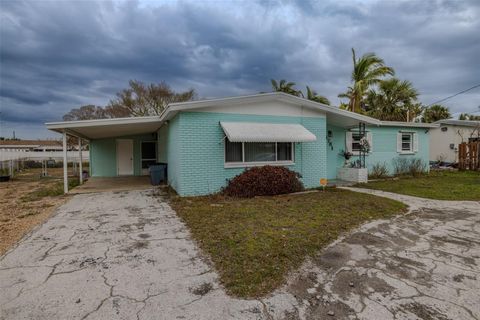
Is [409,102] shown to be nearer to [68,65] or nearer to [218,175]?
[218,175]

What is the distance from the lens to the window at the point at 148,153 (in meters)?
16.7

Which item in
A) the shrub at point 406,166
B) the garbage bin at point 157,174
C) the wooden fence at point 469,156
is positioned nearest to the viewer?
the garbage bin at point 157,174

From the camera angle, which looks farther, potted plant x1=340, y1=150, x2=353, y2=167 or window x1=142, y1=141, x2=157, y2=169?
window x1=142, y1=141, x2=157, y2=169

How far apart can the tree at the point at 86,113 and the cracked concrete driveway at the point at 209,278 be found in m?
26.6

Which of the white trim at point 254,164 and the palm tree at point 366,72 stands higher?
the palm tree at point 366,72

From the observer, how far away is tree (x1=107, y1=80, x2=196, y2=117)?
81.8ft

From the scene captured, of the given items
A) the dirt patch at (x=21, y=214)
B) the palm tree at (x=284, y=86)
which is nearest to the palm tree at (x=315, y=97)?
the palm tree at (x=284, y=86)

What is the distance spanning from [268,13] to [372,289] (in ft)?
44.7

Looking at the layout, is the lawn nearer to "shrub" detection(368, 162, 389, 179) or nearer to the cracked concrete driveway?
the cracked concrete driveway

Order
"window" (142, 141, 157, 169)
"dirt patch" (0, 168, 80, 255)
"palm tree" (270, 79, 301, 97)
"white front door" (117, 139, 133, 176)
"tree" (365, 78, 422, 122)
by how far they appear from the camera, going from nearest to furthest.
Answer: "dirt patch" (0, 168, 80, 255)
"white front door" (117, 139, 133, 176)
"window" (142, 141, 157, 169)
"tree" (365, 78, 422, 122)
"palm tree" (270, 79, 301, 97)

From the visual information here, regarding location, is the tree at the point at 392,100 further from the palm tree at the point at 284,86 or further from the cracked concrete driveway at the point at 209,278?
the cracked concrete driveway at the point at 209,278

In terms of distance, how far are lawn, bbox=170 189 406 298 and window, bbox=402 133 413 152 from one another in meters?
8.63

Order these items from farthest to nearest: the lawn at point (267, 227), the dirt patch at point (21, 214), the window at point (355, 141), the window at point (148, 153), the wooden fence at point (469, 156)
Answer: the window at point (148, 153), the wooden fence at point (469, 156), the window at point (355, 141), the dirt patch at point (21, 214), the lawn at point (267, 227)

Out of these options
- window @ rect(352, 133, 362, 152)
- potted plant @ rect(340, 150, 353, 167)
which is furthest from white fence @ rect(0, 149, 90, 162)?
window @ rect(352, 133, 362, 152)
